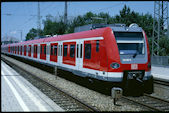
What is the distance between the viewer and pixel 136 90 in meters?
12.0

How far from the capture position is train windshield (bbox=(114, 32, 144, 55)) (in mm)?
10680

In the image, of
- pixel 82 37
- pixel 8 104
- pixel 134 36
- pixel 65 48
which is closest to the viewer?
pixel 8 104

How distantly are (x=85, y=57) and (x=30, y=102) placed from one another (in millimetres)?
4547

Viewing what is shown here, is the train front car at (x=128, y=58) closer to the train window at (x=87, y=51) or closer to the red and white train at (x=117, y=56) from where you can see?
the red and white train at (x=117, y=56)

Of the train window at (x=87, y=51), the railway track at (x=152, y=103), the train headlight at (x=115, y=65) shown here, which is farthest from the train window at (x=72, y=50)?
the railway track at (x=152, y=103)

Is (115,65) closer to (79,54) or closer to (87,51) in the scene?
(87,51)

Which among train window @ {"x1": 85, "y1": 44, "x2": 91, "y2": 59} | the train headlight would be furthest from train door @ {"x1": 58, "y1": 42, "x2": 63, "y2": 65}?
the train headlight

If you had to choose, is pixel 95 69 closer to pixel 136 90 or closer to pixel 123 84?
pixel 123 84

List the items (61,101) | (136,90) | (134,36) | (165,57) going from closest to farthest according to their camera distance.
A: (61,101) → (134,36) → (136,90) → (165,57)

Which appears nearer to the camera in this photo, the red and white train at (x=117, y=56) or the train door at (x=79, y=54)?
the red and white train at (x=117, y=56)

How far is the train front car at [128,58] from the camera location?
1022cm

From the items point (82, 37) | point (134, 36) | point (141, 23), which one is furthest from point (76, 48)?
point (141, 23)

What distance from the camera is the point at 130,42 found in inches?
429

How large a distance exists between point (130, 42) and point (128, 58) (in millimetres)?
864
